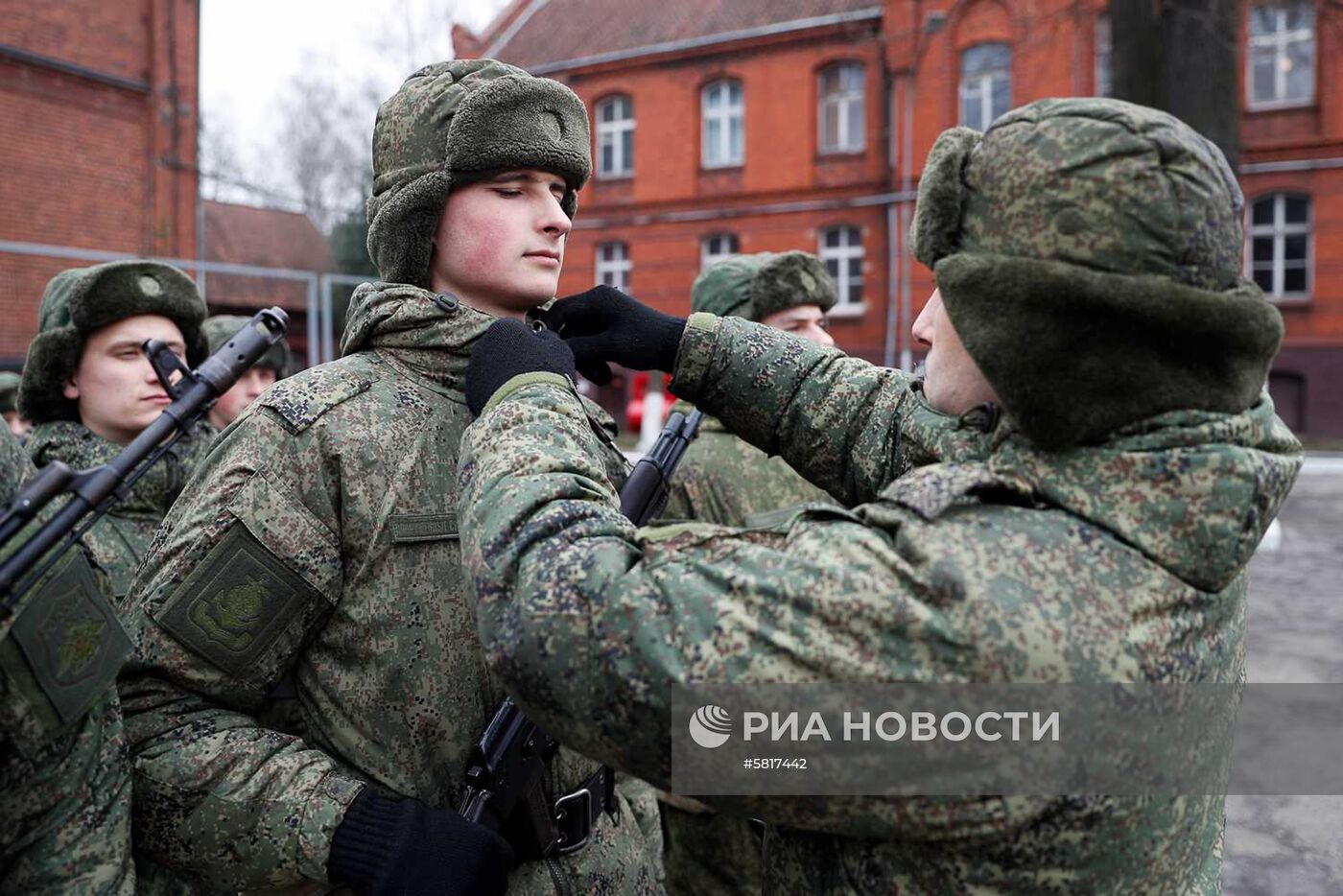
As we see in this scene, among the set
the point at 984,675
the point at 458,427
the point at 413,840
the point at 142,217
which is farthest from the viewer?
the point at 142,217

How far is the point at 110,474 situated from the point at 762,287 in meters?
2.74

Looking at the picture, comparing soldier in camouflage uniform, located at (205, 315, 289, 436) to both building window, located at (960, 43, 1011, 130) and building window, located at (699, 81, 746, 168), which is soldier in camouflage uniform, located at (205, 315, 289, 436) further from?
building window, located at (699, 81, 746, 168)

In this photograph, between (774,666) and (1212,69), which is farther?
(1212,69)

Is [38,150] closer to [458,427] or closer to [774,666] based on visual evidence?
[458,427]

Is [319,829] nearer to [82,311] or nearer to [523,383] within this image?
[523,383]

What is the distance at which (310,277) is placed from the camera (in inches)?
344

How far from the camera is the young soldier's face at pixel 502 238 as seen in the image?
6.49ft

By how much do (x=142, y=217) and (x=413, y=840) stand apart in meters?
14.9

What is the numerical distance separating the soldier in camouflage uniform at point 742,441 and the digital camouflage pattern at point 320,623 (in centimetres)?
137

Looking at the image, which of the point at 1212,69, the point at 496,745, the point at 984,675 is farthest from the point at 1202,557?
the point at 1212,69

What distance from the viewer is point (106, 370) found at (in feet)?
10.3

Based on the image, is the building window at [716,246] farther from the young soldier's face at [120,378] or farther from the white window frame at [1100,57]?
the young soldier's face at [120,378]

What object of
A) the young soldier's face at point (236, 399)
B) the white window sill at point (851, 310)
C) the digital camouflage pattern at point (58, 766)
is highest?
the white window sill at point (851, 310)

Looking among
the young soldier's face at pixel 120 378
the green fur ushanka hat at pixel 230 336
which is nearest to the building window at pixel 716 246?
the green fur ushanka hat at pixel 230 336
